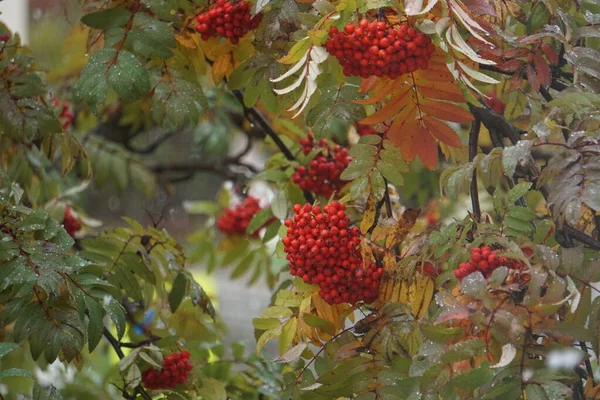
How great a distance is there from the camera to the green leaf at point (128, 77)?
Result: 790mm

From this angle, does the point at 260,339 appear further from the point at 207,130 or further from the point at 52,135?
the point at 207,130

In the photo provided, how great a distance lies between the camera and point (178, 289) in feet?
3.01

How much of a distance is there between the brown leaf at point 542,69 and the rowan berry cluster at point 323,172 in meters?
0.30

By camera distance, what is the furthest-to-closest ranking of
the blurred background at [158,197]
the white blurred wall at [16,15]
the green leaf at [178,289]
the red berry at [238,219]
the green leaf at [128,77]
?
the white blurred wall at [16,15] < the blurred background at [158,197] < the red berry at [238,219] < the green leaf at [178,289] < the green leaf at [128,77]

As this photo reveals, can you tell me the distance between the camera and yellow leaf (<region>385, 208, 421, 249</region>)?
0.74 metres

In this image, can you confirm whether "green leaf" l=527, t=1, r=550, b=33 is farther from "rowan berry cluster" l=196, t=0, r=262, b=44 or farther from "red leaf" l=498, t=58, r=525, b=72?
"rowan berry cluster" l=196, t=0, r=262, b=44

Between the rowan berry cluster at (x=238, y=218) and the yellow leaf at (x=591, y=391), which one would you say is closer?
the yellow leaf at (x=591, y=391)

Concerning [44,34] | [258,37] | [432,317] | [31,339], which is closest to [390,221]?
[432,317]

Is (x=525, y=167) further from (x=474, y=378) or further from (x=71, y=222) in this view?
(x=71, y=222)

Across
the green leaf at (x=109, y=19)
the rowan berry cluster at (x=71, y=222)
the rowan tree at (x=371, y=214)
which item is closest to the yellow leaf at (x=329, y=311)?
the rowan tree at (x=371, y=214)

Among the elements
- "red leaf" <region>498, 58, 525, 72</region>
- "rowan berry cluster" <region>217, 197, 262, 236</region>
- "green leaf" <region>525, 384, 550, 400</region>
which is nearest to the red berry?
"rowan berry cluster" <region>217, 197, 262, 236</region>

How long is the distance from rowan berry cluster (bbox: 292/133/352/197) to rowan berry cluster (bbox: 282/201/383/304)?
24 cm

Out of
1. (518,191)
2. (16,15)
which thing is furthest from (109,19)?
(16,15)

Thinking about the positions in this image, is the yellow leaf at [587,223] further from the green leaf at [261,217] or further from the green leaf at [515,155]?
the green leaf at [261,217]
